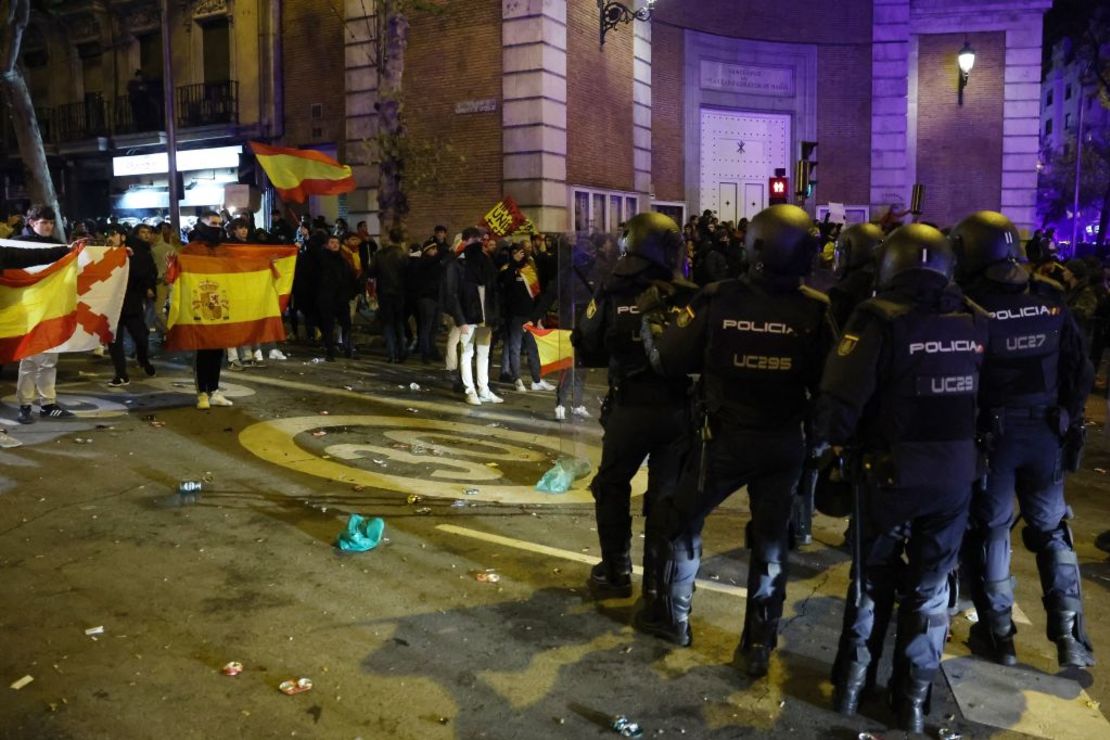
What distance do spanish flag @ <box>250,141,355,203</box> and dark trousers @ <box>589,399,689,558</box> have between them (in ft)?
33.1

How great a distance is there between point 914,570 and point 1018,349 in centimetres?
121

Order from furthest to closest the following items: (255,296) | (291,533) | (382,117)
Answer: (382,117)
(255,296)
(291,533)

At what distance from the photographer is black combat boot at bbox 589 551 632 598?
5.33 meters

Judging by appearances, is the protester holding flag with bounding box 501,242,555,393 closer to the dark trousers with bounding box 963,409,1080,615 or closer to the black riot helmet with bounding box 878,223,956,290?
the dark trousers with bounding box 963,409,1080,615

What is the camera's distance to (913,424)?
3.86 m

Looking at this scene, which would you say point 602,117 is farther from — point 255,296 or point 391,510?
point 391,510

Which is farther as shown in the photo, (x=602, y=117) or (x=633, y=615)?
(x=602, y=117)

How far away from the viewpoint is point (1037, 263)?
34.4ft

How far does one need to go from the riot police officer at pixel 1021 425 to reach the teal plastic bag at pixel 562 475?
3.39m

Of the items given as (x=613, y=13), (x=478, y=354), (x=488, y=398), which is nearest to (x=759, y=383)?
(x=488, y=398)

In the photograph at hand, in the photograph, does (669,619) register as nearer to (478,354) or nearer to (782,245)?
(782,245)

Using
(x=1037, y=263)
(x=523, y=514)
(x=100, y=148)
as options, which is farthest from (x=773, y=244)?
(x=100, y=148)

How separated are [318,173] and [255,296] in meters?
3.74

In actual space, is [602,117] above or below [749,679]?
above
